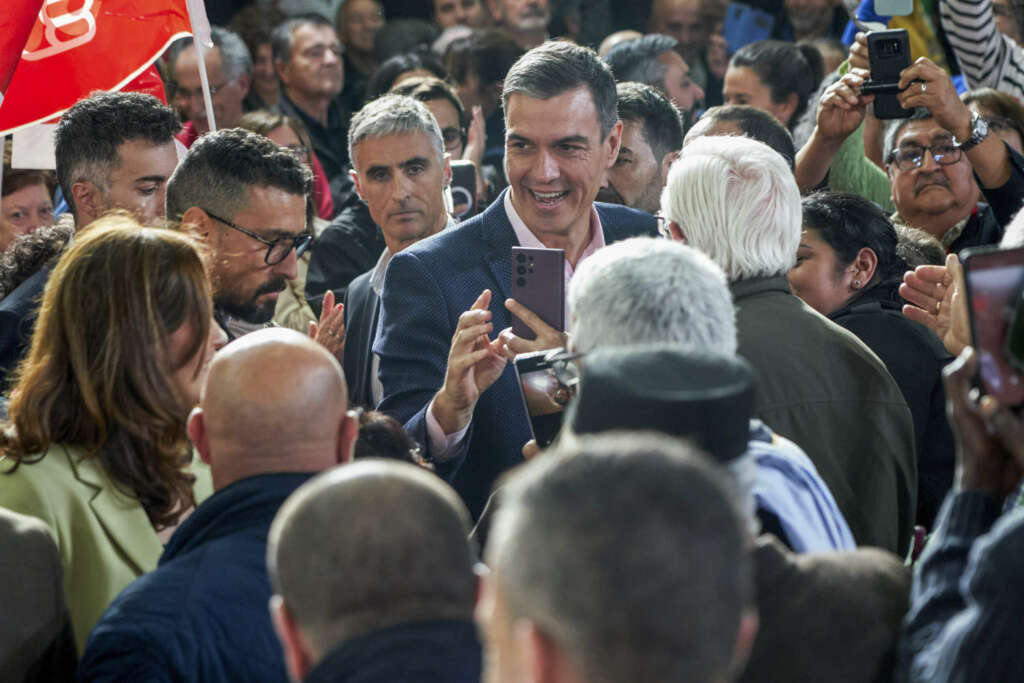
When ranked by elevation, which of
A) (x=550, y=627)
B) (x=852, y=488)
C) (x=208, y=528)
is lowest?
(x=852, y=488)

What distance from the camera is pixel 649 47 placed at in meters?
7.03

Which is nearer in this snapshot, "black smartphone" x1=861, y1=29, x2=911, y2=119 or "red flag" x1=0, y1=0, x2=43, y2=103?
"red flag" x1=0, y1=0, x2=43, y2=103

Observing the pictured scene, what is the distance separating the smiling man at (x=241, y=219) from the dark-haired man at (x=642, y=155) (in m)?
1.61

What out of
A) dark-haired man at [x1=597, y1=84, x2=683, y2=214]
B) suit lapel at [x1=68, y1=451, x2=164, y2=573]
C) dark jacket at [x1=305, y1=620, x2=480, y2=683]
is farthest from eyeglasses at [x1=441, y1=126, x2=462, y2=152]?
dark jacket at [x1=305, y1=620, x2=480, y2=683]

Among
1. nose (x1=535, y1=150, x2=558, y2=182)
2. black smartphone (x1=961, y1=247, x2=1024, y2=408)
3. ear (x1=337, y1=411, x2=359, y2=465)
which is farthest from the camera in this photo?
nose (x1=535, y1=150, x2=558, y2=182)

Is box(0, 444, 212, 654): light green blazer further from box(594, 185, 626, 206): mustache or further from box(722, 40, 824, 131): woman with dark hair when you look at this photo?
box(722, 40, 824, 131): woman with dark hair

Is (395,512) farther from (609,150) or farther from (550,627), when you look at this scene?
(609,150)

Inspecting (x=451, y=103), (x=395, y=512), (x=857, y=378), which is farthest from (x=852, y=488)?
(x=451, y=103)

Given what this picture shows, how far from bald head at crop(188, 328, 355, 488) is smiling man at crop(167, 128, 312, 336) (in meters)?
1.82

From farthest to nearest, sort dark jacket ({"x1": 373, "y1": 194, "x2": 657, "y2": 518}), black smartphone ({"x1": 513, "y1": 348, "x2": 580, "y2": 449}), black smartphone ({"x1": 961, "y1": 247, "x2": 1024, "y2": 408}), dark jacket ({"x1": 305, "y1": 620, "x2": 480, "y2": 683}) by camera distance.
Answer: dark jacket ({"x1": 373, "y1": 194, "x2": 657, "y2": 518}), black smartphone ({"x1": 513, "y1": 348, "x2": 580, "y2": 449}), black smartphone ({"x1": 961, "y1": 247, "x2": 1024, "y2": 408}), dark jacket ({"x1": 305, "y1": 620, "x2": 480, "y2": 683})

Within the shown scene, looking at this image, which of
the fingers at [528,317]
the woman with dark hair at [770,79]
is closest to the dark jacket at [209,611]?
the fingers at [528,317]

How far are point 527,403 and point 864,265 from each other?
1422 millimetres

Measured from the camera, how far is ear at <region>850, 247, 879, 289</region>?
4.08 m

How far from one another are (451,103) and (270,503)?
443cm
